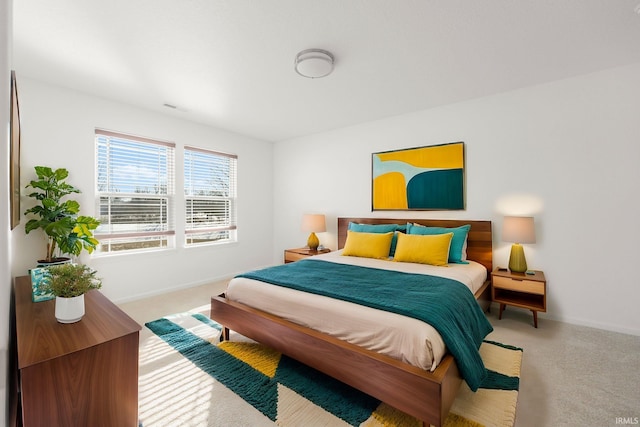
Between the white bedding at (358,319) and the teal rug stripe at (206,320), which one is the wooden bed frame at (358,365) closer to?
the white bedding at (358,319)

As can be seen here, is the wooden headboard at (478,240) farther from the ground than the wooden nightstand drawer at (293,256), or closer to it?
farther from the ground

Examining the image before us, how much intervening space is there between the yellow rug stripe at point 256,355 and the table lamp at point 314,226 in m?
2.21

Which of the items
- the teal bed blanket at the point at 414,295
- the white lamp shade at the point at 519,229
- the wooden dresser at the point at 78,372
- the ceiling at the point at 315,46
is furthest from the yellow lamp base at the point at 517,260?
the wooden dresser at the point at 78,372

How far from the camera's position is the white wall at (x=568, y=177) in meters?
2.65

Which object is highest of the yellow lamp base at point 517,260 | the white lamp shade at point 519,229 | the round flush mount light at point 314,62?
the round flush mount light at point 314,62

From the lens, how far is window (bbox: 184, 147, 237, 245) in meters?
4.32

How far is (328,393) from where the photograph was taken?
6.03 ft

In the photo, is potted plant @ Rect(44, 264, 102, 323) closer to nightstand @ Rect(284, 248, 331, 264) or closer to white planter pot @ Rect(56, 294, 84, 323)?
white planter pot @ Rect(56, 294, 84, 323)

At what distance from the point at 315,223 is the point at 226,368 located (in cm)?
264

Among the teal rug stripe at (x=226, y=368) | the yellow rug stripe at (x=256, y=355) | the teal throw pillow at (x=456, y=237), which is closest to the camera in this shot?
the teal rug stripe at (x=226, y=368)

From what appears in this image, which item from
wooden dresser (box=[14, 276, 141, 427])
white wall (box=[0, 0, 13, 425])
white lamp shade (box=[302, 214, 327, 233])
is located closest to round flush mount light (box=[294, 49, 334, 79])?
white wall (box=[0, 0, 13, 425])

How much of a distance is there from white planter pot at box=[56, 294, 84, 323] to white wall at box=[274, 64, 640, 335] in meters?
3.57

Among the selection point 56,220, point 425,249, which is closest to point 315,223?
point 425,249
